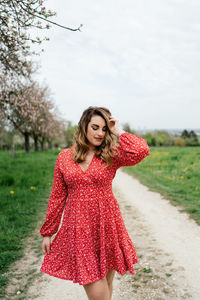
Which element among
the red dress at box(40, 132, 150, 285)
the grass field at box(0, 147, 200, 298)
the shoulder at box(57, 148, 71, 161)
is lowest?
the grass field at box(0, 147, 200, 298)

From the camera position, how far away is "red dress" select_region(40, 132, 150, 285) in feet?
7.61

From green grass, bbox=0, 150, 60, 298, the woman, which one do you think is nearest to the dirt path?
green grass, bbox=0, 150, 60, 298

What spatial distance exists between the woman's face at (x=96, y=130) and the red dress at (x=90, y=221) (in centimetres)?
16

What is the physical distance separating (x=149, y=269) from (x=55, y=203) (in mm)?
2061

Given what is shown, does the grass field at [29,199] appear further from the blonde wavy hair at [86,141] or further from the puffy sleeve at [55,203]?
the blonde wavy hair at [86,141]

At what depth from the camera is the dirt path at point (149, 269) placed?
10.7 feet

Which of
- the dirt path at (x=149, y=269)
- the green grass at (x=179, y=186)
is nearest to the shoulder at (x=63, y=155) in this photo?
the dirt path at (x=149, y=269)

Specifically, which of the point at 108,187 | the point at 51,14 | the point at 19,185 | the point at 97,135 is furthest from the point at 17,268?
the point at 19,185

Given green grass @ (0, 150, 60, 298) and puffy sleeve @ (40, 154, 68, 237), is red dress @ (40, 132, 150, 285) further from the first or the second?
green grass @ (0, 150, 60, 298)

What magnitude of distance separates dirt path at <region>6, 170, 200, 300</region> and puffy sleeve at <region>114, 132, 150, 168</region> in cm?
183

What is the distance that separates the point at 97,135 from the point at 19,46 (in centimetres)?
499

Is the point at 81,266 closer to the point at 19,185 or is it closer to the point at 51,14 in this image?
the point at 51,14

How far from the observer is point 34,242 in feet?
15.5

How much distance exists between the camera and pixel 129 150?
2.39m
